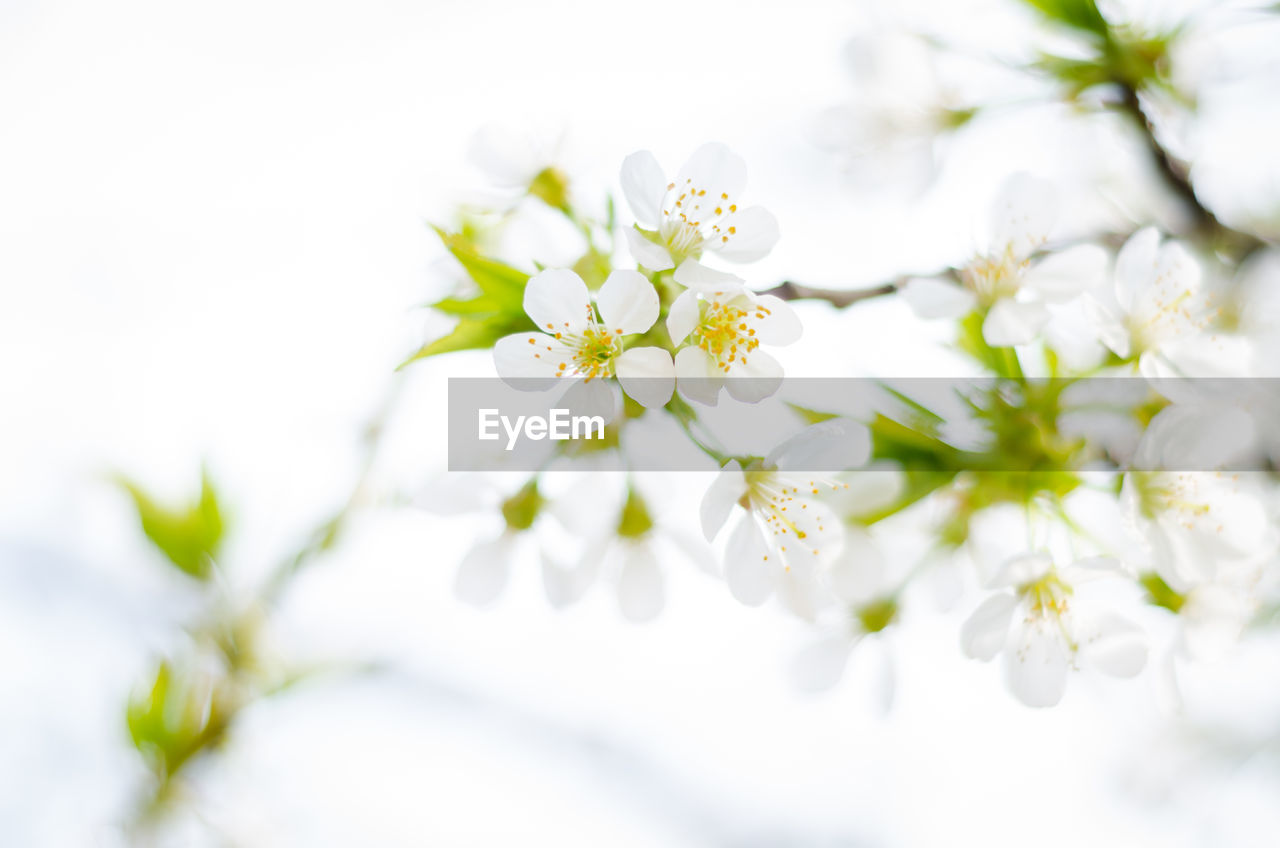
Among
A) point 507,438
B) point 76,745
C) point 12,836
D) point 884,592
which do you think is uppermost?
point 507,438

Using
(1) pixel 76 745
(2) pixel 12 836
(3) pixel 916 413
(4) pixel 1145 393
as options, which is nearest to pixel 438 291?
(3) pixel 916 413

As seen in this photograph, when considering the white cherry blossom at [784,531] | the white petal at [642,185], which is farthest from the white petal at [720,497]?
the white petal at [642,185]

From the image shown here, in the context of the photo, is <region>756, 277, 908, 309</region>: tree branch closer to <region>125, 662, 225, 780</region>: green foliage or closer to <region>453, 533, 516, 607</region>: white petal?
<region>453, 533, 516, 607</region>: white petal

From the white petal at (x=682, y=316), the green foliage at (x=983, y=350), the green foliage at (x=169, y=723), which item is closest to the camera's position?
the white petal at (x=682, y=316)

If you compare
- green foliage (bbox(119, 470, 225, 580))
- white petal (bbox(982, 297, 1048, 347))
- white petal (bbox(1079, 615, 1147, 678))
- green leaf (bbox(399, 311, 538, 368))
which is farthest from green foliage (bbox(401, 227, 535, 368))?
green foliage (bbox(119, 470, 225, 580))

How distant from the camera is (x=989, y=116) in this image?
532mm

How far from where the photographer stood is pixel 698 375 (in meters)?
0.31

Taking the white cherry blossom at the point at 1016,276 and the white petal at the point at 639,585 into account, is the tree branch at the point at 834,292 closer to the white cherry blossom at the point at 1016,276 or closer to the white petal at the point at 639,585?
the white cherry blossom at the point at 1016,276

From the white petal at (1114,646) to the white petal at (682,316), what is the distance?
10.6 inches

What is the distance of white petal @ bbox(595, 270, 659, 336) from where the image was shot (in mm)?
298

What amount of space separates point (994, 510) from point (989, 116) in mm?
307

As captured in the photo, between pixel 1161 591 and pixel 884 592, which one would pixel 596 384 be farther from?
pixel 1161 591

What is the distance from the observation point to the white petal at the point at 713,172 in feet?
1.10

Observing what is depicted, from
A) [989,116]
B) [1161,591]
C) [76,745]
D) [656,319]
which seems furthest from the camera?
[76,745]
